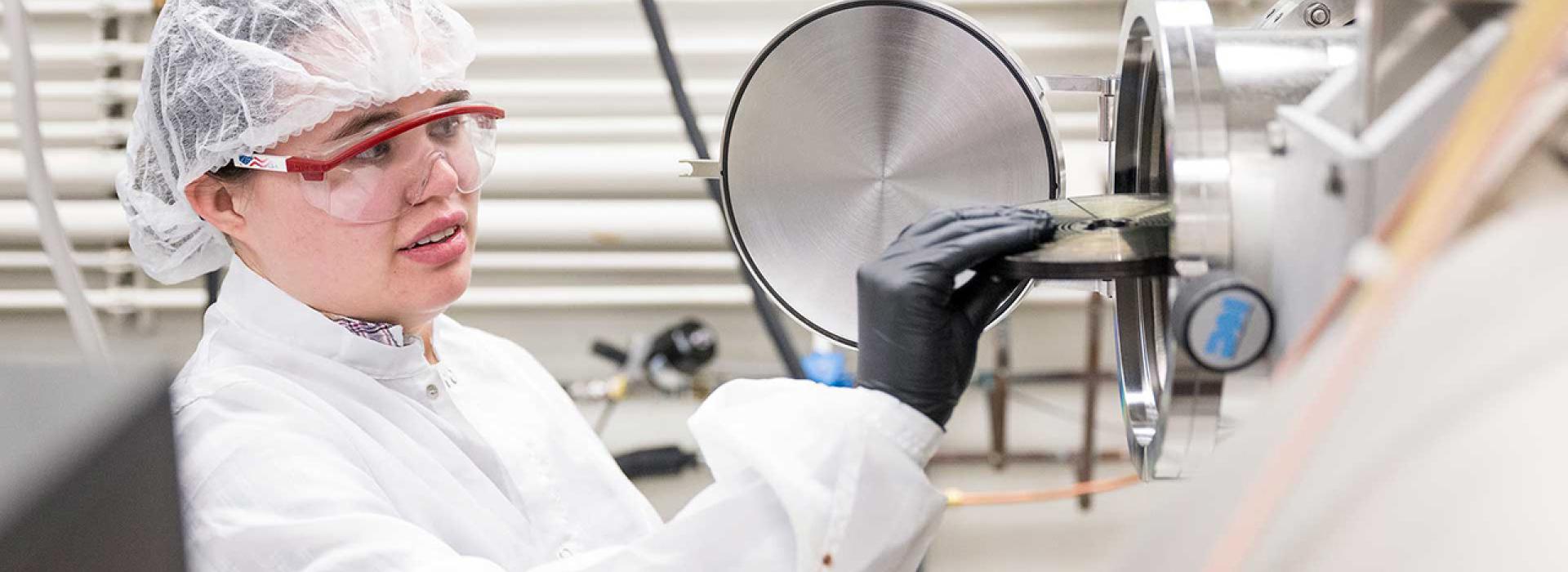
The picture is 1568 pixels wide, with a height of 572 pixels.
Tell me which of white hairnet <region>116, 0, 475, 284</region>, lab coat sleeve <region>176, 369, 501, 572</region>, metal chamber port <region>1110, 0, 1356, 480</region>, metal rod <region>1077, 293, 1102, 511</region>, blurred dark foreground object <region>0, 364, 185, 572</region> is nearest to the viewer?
blurred dark foreground object <region>0, 364, 185, 572</region>

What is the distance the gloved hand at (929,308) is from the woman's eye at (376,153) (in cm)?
49

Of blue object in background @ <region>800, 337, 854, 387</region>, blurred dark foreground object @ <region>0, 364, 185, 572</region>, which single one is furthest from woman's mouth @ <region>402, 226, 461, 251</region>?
blue object in background @ <region>800, 337, 854, 387</region>

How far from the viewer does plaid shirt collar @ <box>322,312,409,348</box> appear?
3.70ft

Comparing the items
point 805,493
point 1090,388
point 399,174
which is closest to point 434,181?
point 399,174

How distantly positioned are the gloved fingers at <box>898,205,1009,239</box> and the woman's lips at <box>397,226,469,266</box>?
484 mm

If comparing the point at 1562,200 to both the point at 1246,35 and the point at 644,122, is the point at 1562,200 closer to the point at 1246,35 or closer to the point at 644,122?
the point at 1246,35

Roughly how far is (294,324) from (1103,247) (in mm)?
775

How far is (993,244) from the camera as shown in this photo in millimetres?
765

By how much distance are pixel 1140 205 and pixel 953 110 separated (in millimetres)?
189

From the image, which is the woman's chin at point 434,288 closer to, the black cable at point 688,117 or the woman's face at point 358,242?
the woman's face at point 358,242

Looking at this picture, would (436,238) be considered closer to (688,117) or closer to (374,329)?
(374,329)

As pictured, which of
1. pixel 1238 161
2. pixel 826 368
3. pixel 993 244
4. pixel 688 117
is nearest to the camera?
pixel 1238 161

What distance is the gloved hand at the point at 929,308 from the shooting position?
0.80m

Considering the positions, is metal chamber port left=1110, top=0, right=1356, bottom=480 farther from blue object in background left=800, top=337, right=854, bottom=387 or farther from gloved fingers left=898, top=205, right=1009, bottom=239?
blue object in background left=800, top=337, right=854, bottom=387
